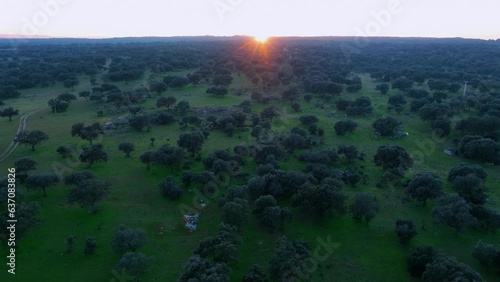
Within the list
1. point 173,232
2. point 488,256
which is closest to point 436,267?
point 488,256

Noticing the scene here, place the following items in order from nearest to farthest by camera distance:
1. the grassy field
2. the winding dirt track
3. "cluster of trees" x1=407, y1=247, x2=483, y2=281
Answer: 1. "cluster of trees" x1=407, y1=247, x2=483, y2=281
2. the grassy field
3. the winding dirt track

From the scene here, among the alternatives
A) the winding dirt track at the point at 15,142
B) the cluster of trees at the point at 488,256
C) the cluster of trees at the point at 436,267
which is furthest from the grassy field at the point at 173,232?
the cluster of trees at the point at 436,267

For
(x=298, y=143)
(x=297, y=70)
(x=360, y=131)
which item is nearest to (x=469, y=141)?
(x=360, y=131)

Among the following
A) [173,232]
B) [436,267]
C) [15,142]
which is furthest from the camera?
[15,142]

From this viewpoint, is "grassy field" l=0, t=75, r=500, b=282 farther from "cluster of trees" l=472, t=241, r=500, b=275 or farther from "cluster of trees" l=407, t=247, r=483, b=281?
"cluster of trees" l=407, t=247, r=483, b=281

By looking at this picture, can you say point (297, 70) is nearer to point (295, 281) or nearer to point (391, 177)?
point (391, 177)

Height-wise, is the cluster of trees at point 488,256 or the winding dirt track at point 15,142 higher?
the winding dirt track at point 15,142

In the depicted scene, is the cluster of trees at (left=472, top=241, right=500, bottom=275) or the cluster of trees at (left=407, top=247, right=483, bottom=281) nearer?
the cluster of trees at (left=407, top=247, right=483, bottom=281)

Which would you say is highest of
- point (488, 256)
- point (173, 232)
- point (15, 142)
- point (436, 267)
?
point (436, 267)

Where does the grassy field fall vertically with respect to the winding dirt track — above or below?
below

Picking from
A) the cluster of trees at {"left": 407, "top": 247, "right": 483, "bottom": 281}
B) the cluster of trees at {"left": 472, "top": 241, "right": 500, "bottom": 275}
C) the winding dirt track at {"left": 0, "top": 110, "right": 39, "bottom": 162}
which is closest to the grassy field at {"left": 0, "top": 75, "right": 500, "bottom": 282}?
the cluster of trees at {"left": 472, "top": 241, "right": 500, "bottom": 275}

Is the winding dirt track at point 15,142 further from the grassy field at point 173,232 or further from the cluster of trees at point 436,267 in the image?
the cluster of trees at point 436,267

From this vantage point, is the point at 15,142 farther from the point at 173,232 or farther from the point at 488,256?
the point at 488,256
